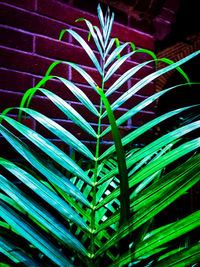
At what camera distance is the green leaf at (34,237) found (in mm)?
478

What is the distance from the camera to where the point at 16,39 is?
1117mm

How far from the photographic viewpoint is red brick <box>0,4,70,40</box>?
1.09 m

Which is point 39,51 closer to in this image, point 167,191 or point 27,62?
point 27,62

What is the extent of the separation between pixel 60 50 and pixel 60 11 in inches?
9.1

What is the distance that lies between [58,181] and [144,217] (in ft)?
0.74

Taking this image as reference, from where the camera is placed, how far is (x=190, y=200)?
1.67m

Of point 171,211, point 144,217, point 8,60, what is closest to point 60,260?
point 144,217

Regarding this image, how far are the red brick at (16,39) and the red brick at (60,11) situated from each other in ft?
0.62

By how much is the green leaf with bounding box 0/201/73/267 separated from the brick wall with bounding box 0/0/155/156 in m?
0.63

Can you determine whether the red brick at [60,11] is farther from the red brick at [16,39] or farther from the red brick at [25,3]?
the red brick at [16,39]

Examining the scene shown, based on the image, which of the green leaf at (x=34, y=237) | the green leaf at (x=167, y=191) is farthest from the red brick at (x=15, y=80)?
the green leaf at (x=167, y=191)

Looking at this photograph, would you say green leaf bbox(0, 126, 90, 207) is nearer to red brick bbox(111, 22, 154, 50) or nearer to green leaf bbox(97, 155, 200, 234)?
green leaf bbox(97, 155, 200, 234)

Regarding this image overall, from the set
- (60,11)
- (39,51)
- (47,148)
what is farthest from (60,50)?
(47,148)

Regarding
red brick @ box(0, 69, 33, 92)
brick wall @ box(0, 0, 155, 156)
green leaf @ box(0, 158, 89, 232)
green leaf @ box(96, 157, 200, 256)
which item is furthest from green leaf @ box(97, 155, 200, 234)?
red brick @ box(0, 69, 33, 92)
